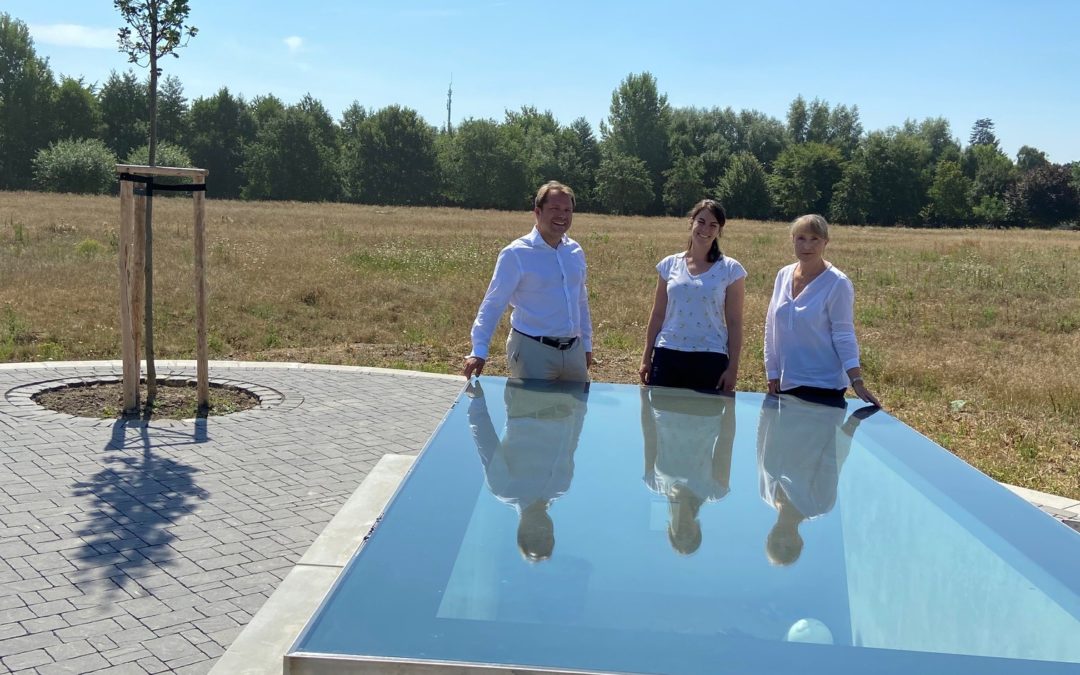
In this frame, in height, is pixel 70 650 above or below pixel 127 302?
below

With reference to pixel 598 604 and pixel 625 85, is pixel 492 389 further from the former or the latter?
pixel 625 85

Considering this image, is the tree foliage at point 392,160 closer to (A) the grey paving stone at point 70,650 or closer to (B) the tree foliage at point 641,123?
(B) the tree foliage at point 641,123

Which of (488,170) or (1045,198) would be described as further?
(488,170)

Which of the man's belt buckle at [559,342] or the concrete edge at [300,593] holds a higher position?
the man's belt buckle at [559,342]

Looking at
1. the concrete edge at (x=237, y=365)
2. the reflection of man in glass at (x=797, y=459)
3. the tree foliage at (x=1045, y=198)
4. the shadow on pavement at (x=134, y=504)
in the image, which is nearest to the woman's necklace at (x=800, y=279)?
the reflection of man in glass at (x=797, y=459)

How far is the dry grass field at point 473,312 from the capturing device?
9.55 metres

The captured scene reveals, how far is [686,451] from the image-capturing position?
11.8 ft

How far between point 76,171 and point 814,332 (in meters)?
59.6

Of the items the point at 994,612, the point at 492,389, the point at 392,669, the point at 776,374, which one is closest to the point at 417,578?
the point at 392,669

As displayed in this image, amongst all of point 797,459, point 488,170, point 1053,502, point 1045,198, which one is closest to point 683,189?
point 488,170

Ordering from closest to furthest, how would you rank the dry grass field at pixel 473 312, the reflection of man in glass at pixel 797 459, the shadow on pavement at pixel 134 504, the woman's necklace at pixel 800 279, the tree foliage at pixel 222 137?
1. the reflection of man in glass at pixel 797 459
2. the shadow on pavement at pixel 134 504
3. the woman's necklace at pixel 800 279
4. the dry grass field at pixel 473 312
5. the tree foliage at pixel 222 137

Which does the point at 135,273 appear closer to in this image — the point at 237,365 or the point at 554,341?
the point at 237,365

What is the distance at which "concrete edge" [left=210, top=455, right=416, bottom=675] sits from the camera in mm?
3105

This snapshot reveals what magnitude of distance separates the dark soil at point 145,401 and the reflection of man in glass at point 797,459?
195 inches
